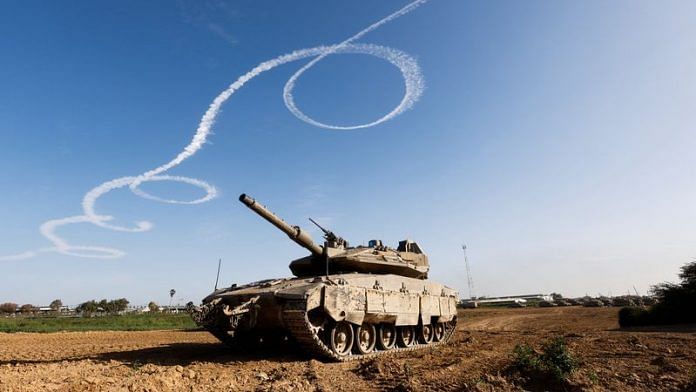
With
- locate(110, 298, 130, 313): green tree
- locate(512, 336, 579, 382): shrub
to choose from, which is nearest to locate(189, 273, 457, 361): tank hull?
locate(512, 336, 579, 382): shrub

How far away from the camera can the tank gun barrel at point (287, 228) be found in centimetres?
1220

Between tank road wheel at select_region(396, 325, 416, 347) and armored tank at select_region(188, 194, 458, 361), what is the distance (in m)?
0.03

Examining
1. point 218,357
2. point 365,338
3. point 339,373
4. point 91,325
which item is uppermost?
point 91,325

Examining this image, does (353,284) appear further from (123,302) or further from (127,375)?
(123,302)

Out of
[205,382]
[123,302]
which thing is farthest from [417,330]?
[123,302]

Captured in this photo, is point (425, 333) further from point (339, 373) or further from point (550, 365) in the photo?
point (550, 365)

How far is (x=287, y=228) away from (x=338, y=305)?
10.1 feet

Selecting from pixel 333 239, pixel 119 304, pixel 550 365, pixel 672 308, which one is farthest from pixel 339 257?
pixel 119 304

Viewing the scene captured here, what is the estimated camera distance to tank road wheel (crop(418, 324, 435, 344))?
49.6 ft

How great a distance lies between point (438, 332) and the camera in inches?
652

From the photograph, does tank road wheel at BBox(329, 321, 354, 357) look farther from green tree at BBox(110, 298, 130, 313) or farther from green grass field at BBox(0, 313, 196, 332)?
green tree at BBox(110, 298, 130, 313)

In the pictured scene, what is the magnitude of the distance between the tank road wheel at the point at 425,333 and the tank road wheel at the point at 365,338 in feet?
9.23

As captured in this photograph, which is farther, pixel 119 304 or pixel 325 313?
pixel 119 304

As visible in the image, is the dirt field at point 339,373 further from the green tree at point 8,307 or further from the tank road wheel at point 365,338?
the green tree at point 8,307
